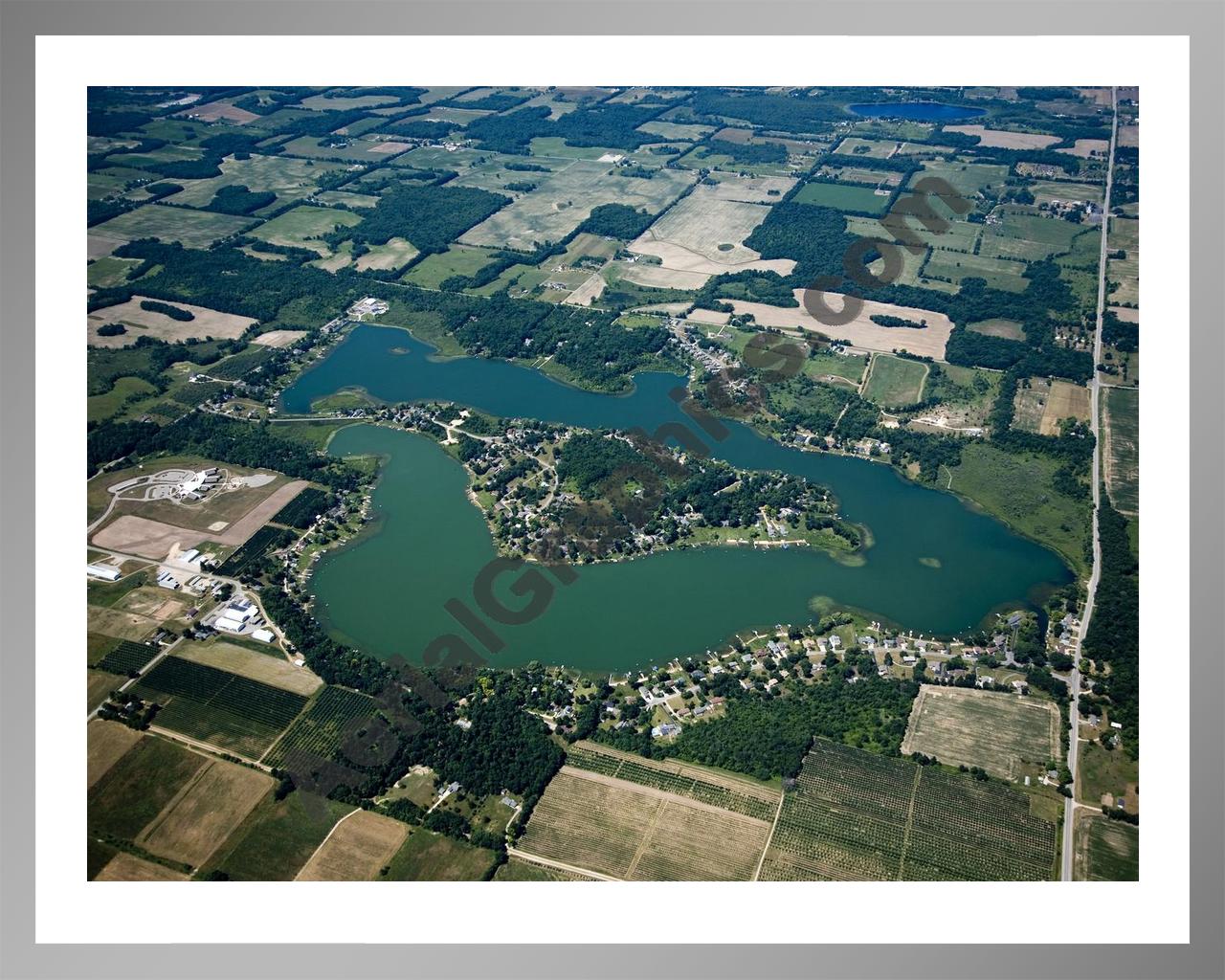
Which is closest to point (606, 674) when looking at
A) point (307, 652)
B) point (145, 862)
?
point (307, 652)

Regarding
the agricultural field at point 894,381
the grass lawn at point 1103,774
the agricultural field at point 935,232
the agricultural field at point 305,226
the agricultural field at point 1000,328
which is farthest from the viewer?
the agricultural field at point 305,226

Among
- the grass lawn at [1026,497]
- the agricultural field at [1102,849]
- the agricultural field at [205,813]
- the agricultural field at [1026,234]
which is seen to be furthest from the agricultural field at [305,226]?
the agricultural field at [1102,849]

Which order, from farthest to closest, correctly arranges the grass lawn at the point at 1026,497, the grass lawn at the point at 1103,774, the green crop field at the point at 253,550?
the grass lawn at the point at 1026,497 → the green crop field at the point at 253,550 → the grass lawn at the point at 1103,774

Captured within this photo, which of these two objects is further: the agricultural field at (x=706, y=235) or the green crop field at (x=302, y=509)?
the agricultural field at (x=706, y=235)

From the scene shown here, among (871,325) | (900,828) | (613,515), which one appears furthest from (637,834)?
(871,325)

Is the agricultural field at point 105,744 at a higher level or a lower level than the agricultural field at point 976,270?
lower

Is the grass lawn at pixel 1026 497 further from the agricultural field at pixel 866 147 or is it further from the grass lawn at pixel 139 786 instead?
the agricultural field at pixel 866 147

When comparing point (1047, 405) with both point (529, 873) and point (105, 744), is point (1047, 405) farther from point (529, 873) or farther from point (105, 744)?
point (105, 744)
